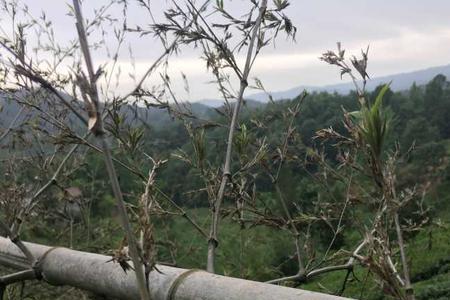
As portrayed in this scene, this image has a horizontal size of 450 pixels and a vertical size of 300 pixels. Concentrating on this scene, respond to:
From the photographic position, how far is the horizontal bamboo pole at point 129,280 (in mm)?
1165

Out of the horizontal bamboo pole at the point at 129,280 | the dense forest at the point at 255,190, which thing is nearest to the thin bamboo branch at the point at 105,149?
the horizontal bamboo pole at the point at 129,280

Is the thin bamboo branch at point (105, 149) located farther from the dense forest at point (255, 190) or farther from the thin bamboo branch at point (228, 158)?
the thin bamboo branch at point (228, 158)

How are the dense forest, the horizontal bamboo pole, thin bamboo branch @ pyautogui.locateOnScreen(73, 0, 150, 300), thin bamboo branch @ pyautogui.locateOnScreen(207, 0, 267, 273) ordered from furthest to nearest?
the dense forest, thin bamboo branch @ pyautogui.locateOnScreen(207, 0, 267, 273), the horizontal bamboo pole, thin bamboo branch @ pyautogui.locateOnScreen(73, 0, 150, 300)

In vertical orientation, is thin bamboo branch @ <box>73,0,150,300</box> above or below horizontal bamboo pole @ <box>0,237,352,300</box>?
above

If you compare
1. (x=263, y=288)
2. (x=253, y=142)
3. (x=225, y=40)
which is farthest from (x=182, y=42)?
(x=263, y=288)

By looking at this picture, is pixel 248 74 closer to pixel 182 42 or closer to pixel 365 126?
pixel 182 42

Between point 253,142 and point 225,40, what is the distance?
0.42 meters

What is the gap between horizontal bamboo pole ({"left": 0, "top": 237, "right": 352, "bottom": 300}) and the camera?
1.17 meters

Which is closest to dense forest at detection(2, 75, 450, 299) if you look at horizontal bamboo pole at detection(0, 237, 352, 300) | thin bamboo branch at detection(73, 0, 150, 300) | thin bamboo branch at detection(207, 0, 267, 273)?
thin bamboo branch at detection(207, 0, 267, 273)

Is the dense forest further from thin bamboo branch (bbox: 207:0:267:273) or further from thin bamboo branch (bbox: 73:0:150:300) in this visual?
thin bamboo branch (bbox: 73:0:150:300)

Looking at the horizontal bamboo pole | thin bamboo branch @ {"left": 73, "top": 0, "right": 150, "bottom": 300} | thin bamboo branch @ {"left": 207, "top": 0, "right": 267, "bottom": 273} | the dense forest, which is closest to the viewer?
thin bamboo branch @ {"left": 73, "top": 0, "right": 150, "bottom": 300}

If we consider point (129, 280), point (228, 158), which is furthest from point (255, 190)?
point (129, 280)

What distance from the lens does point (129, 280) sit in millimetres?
1492

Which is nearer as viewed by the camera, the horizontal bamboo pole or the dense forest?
the horizontal bamboo pole
